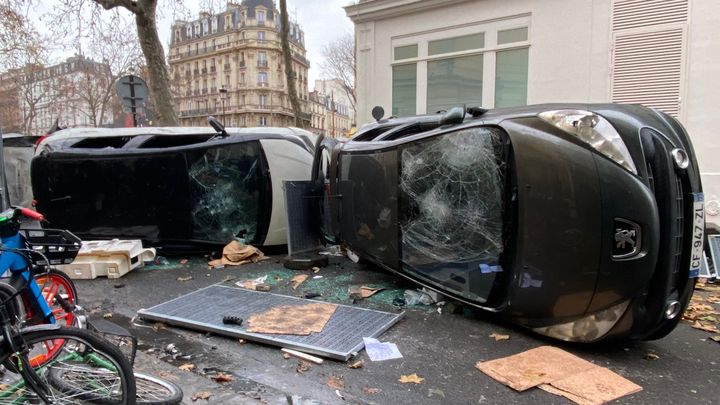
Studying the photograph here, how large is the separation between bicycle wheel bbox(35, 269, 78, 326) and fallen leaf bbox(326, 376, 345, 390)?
5.88 feet

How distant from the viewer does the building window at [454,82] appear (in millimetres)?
11023

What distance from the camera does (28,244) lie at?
2934 mm

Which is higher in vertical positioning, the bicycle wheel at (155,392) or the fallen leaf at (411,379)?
the bicycle wheel at (155,392)

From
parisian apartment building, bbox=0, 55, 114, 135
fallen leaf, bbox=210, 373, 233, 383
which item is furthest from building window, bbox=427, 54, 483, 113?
A: parisian apartment building, bbox=0, 55, 114, 135

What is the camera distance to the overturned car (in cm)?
627

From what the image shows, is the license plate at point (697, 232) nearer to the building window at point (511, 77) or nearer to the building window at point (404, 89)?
the building window at point (511, 77)

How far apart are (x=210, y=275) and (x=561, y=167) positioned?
163 inches

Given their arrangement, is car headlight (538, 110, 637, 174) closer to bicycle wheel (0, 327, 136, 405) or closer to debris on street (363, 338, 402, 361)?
debris on street (363, 338, 402, 361)

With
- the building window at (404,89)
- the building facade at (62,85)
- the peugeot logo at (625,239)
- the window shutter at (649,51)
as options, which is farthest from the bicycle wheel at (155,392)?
the building facade at (62,85)

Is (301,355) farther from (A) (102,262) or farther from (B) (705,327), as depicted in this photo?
(A) (102,262)

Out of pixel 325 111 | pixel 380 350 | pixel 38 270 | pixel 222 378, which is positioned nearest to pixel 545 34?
pixel 380 350

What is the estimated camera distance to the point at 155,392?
2557mm

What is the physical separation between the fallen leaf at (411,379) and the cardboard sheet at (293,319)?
2.97 feet

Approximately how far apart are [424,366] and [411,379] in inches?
8.5
